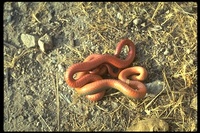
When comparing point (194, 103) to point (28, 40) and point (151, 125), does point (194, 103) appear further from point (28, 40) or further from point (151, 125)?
point (28, 40)

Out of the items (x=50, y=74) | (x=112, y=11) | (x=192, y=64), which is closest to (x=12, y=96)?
(x=50, y=74)

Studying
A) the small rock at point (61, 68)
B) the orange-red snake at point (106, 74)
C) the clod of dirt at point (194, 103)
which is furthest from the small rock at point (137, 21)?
the clod of dirt at point (194, 103)

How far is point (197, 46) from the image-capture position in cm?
432

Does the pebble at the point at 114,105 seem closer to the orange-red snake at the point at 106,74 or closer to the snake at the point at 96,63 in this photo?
the orange-red snake at the point at 106,74

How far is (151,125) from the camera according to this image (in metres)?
3.62

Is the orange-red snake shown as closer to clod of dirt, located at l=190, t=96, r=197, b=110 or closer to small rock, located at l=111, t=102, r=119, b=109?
small rock, located at l=111, t=102, r=119, b=109

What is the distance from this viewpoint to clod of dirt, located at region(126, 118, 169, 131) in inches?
142

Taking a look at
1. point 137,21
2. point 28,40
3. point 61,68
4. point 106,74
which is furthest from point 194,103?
point 28,40

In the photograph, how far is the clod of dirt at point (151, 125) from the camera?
142 inches

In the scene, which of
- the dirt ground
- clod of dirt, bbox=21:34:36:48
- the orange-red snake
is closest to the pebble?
the dirt ground

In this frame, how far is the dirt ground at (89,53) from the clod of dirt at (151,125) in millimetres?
38

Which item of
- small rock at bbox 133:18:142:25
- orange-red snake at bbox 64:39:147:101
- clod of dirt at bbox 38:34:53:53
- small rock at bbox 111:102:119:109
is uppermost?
small rock at bbox 133:18:142:25

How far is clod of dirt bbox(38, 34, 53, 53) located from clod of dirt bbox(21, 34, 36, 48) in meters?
0.09

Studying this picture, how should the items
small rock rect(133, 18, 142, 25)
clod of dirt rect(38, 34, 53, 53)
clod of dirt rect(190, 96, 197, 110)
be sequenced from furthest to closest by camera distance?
1. small rock rect(133, 18, 142, 25)
2. clod of dirt rect(38, 34, 53, 53)
3. clod of dirt rect(190, 96, 197, 110)
